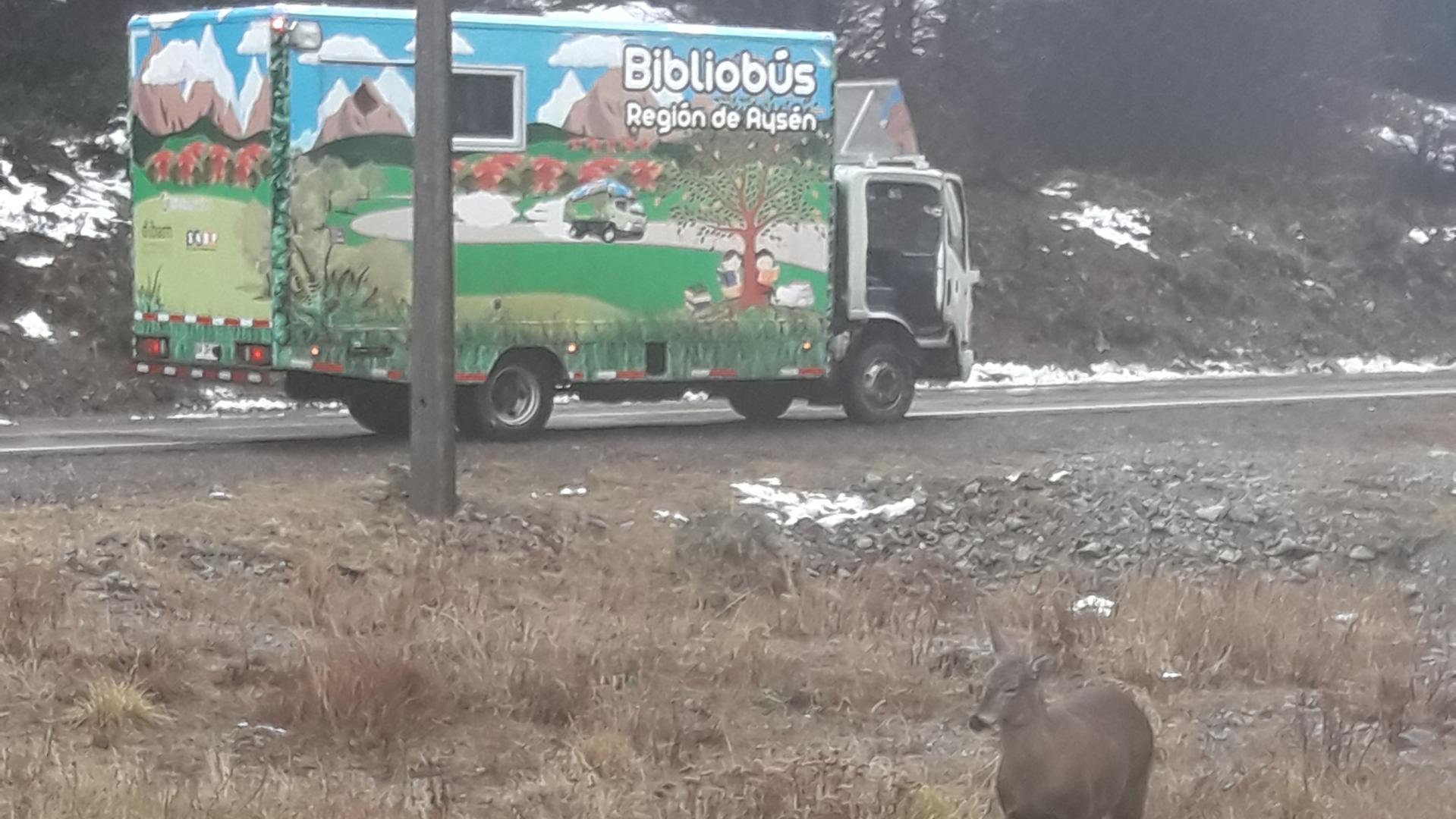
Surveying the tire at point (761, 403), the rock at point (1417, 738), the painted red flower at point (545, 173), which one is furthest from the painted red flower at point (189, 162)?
the rock at point (1417, 738)

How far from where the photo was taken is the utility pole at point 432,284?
1265 cm

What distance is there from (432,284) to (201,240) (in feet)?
14.1

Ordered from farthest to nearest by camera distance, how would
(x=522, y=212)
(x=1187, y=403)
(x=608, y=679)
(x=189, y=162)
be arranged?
(x=1187, y=403) < (x=522, y=212) < (x=189, y=162) < (x=608, y=679)

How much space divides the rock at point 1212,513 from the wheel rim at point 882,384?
454 centimetres

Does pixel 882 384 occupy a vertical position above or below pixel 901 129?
below

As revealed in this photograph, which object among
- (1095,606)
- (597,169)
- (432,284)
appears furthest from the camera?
(597,169)

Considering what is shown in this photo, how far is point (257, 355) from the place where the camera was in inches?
629

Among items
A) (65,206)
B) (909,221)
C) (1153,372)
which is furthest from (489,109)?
(1153,372)

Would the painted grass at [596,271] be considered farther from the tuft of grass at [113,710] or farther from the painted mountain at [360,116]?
the tuft of grass at [113,710]

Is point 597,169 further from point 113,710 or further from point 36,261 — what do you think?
point 113,710

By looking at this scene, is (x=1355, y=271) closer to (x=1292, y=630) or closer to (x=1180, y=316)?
(x=1180, y=316)

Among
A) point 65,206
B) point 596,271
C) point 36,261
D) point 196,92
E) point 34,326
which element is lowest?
point 34,326

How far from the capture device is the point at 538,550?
12.8 m

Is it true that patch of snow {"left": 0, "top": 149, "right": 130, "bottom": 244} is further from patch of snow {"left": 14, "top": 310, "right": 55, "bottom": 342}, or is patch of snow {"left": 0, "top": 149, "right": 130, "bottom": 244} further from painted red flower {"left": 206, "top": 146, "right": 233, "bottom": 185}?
painted red flower {"left": 206, "top": 146, "right": 233, "bottom": 185}
